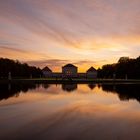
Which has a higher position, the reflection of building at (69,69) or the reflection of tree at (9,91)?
the reflection of building at (69,69)

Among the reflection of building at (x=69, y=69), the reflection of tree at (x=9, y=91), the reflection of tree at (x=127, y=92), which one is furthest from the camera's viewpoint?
the reflection of building at (x=69, y=69)

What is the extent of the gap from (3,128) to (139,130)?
4.55 meters

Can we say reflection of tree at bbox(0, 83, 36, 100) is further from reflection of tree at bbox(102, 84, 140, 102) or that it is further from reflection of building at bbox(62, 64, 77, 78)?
reflection of building at bbox(62, 64, 77, 78)

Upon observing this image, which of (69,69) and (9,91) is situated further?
(69,69)

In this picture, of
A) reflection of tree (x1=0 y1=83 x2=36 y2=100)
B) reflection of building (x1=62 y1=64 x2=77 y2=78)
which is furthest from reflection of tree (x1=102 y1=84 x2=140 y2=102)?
reflection of building (x1=62 y1=64 x2=77 y2=78)

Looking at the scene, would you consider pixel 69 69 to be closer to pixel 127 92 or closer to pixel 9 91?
pixel 9 91

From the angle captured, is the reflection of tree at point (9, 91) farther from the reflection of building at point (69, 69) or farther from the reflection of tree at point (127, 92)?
the reflection of building at point (69, 69)

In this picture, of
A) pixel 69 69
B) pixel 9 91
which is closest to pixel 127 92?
pixel 9 91

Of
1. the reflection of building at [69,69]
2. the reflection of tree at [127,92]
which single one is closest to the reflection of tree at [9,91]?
the reflection of tree at [127,92]

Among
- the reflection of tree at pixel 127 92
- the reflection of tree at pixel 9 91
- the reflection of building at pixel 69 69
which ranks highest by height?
the reflection of building at pixel 69 69

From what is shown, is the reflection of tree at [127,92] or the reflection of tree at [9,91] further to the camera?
the reflection of tree at [9,91]

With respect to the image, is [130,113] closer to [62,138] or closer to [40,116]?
[40,116]

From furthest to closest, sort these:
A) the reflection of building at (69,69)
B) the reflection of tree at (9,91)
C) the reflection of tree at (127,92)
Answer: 1. the reflection of building at (69,69)
2. the reflection of tree at (9,91)
3. the reflection of tree at (127,92)

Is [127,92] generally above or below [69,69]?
below
